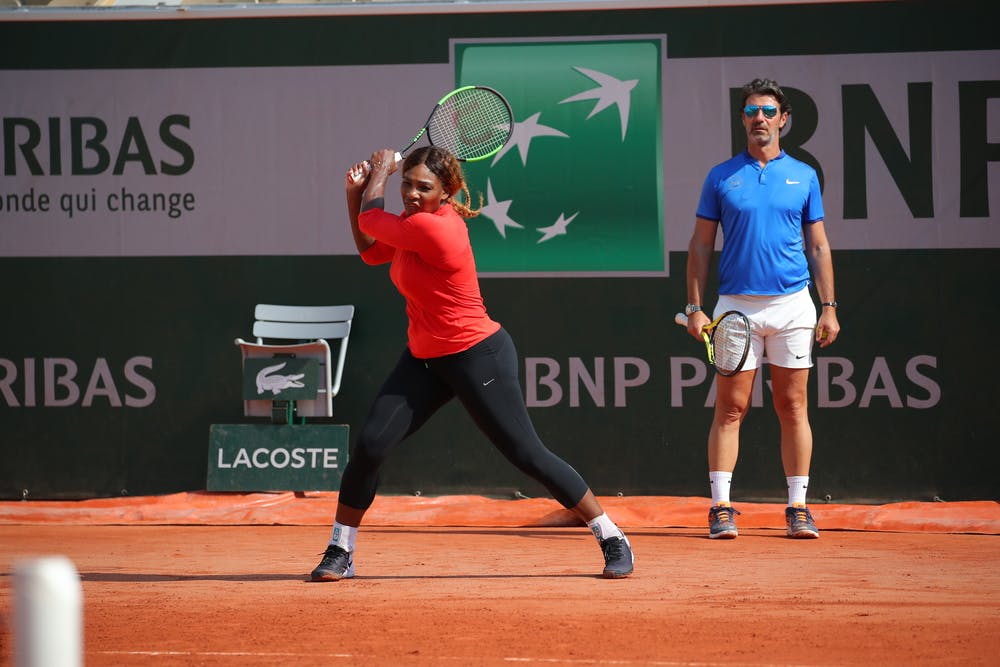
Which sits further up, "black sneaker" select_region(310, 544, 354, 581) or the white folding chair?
the white folding chair

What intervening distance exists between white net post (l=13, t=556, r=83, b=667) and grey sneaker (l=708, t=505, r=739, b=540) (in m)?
5.02

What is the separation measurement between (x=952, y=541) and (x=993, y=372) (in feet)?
3.94

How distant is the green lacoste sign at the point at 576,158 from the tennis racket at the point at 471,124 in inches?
77.2

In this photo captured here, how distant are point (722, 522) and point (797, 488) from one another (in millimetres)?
389

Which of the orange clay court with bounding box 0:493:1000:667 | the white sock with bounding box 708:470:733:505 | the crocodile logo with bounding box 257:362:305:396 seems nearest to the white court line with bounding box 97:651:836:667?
the orange clay court with bounding box 0:493:1000:667

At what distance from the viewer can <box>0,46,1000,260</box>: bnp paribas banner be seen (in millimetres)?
7234

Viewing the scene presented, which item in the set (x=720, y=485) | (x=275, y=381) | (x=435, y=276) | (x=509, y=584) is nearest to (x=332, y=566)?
(x=509, y=584)

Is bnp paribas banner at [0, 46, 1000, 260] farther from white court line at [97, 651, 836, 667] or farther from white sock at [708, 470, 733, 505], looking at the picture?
white court line at [97, 651, 836, 667]

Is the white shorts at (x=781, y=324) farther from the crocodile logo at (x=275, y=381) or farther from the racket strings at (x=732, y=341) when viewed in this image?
the crocodile logo at (x=275, y=381)

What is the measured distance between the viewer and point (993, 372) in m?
7.21

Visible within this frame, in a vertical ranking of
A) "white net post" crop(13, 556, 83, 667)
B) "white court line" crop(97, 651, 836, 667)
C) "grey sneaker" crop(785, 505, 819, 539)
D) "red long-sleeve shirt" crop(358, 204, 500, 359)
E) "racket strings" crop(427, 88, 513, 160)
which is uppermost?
"racket strings" crop(427, 88, 513, 160)

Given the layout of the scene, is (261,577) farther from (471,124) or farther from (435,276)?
(471,124)

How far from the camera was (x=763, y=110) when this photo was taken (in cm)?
610

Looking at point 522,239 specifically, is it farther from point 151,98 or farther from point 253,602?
point 253,602
